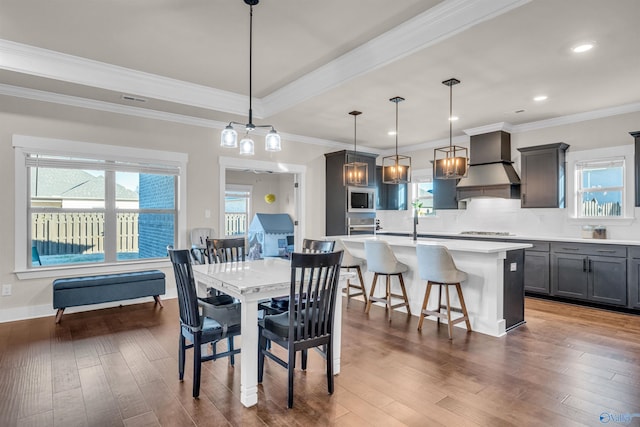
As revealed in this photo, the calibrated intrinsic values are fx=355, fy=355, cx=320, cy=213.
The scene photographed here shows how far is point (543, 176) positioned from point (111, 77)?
6.16 metres

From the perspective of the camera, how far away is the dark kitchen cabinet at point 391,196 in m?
7.88

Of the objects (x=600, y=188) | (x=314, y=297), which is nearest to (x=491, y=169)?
(x=600, y=188)

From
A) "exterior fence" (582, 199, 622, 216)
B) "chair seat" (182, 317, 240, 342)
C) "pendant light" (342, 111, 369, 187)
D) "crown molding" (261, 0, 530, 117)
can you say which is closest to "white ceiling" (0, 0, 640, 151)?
"crown molding" (261, 0, 530, 117)

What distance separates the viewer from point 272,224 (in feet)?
29.0

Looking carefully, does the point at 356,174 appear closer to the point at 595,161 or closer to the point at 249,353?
the point at 249,353

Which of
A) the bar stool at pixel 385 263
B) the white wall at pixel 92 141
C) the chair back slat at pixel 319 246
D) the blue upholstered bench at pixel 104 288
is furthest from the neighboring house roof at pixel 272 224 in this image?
the chair back slat at pixel 319 246

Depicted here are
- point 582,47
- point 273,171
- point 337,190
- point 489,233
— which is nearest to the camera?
point 582,47

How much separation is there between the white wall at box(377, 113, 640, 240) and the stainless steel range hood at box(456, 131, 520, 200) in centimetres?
23

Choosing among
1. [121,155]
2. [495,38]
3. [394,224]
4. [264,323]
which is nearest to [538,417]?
[264,323]

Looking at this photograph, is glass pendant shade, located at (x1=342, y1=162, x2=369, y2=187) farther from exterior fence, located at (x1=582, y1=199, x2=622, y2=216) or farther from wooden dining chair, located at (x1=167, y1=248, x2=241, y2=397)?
exterior fence, located at (x1=582, y1=199, x2=622, y2=216)

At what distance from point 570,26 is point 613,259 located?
330 cm

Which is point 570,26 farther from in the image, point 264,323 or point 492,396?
point 264,323

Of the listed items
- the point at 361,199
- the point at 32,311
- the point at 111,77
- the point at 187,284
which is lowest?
the point at 32,311

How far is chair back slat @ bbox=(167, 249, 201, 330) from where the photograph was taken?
96.0 inches
